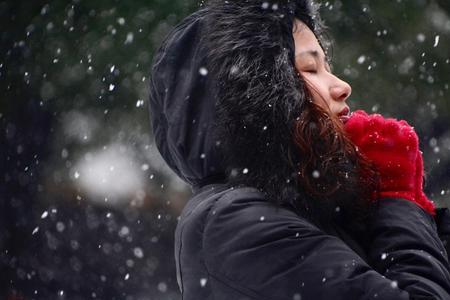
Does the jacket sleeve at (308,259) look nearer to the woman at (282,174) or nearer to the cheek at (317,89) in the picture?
the woman at (282,174)

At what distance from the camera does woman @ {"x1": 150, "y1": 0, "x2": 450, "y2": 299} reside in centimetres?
186

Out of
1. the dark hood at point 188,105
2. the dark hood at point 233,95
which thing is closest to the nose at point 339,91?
the dark hood at point 233,95

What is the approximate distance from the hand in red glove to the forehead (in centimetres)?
26

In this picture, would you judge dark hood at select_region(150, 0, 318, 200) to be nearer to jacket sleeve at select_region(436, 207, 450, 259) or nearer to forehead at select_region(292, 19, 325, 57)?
forehead at select_region(292, 19, 325, 57)

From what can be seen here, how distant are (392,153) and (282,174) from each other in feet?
0.98

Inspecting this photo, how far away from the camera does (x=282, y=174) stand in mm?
2006

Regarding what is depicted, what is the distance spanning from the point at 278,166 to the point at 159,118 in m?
0.51

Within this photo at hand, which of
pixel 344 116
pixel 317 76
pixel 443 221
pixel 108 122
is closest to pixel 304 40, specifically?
pixel 317 76

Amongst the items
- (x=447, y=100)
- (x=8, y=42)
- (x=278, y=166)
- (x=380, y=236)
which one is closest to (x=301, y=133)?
(x=278, y=166)

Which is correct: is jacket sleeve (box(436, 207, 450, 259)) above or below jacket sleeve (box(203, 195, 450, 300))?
below

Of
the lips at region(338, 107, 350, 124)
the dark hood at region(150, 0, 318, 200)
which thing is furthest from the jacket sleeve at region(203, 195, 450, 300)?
the lips at region(338, 107, 350, 124)

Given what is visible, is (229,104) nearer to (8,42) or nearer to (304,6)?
(304,6)

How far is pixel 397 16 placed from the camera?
7.10 meters

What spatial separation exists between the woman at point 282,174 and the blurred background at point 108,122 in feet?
14.9
